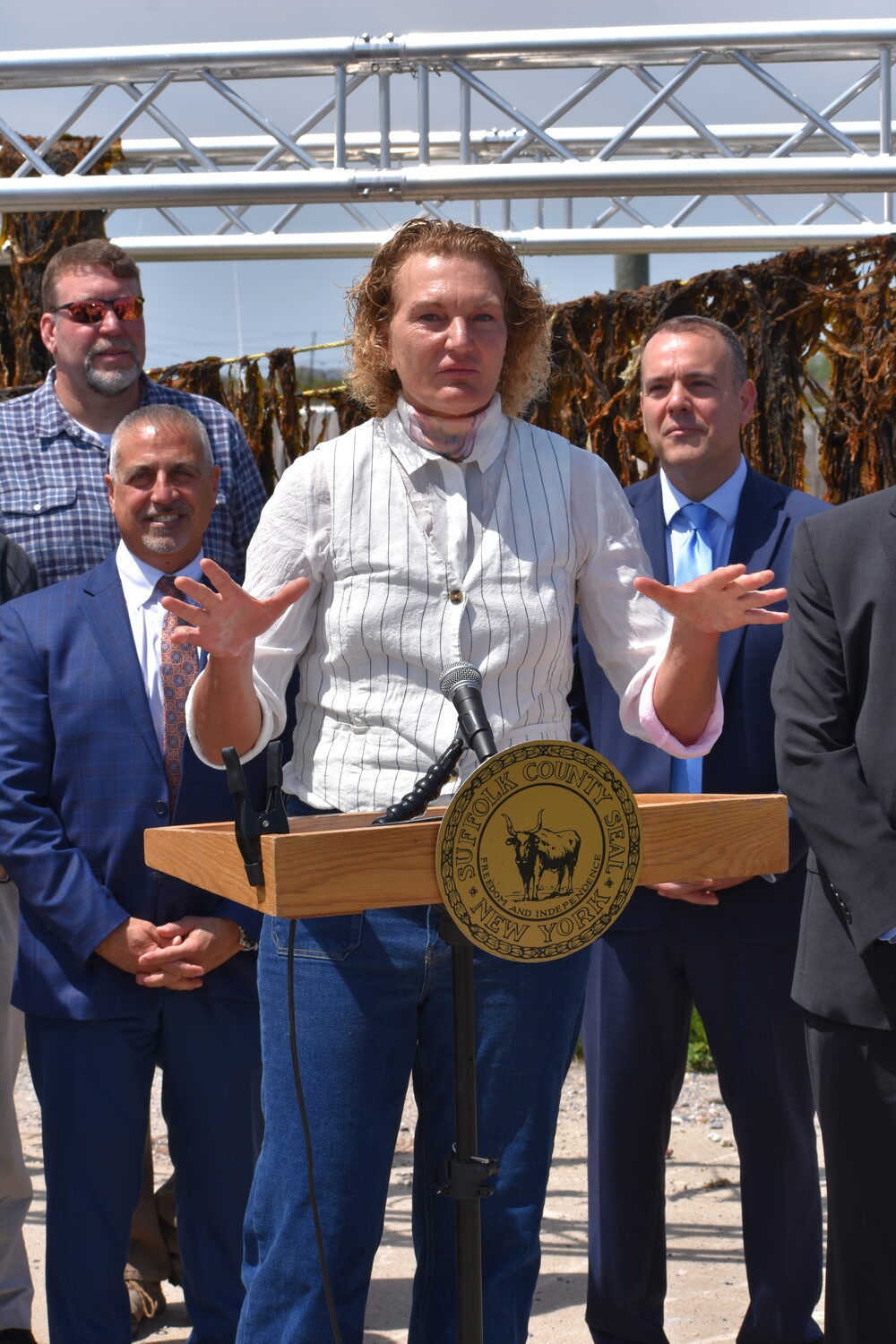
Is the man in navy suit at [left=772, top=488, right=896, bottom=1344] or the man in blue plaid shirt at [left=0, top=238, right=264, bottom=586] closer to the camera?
the man in navy suit at [left=772, top=488, right=896, bottom=1344]

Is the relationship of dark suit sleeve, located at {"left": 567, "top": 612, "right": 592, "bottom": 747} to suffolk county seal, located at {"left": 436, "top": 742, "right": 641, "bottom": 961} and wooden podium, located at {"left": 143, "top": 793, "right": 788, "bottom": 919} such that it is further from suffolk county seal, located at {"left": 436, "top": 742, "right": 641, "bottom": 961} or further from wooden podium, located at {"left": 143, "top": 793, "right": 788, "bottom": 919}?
suffolk county seal, located at {"left": 436, "top": 742, "right": 641, "bottom": 961}

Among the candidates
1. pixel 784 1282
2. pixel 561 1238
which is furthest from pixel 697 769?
pixel 561 1238

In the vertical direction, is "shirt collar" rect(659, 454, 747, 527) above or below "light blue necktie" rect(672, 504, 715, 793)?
above

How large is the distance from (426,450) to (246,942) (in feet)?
4.48

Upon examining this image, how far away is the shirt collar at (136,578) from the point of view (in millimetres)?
3254

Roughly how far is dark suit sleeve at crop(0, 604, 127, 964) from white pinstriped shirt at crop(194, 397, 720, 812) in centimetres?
98

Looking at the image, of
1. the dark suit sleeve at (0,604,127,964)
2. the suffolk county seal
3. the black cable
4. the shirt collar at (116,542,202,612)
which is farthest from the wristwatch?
the suffolk county seal

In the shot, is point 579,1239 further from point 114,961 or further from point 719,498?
point 719,498

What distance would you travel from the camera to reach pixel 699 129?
5.95 m

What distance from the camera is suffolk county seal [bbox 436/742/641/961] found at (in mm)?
1572

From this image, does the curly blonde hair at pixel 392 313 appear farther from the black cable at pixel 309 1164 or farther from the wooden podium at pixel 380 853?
the black cable at pixel 309 1164

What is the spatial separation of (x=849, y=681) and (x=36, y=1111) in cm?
408

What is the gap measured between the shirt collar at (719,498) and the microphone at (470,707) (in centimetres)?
191

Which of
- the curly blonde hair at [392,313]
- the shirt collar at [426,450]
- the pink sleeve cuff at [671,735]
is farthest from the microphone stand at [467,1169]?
the curly blonde hair at [392,313]
